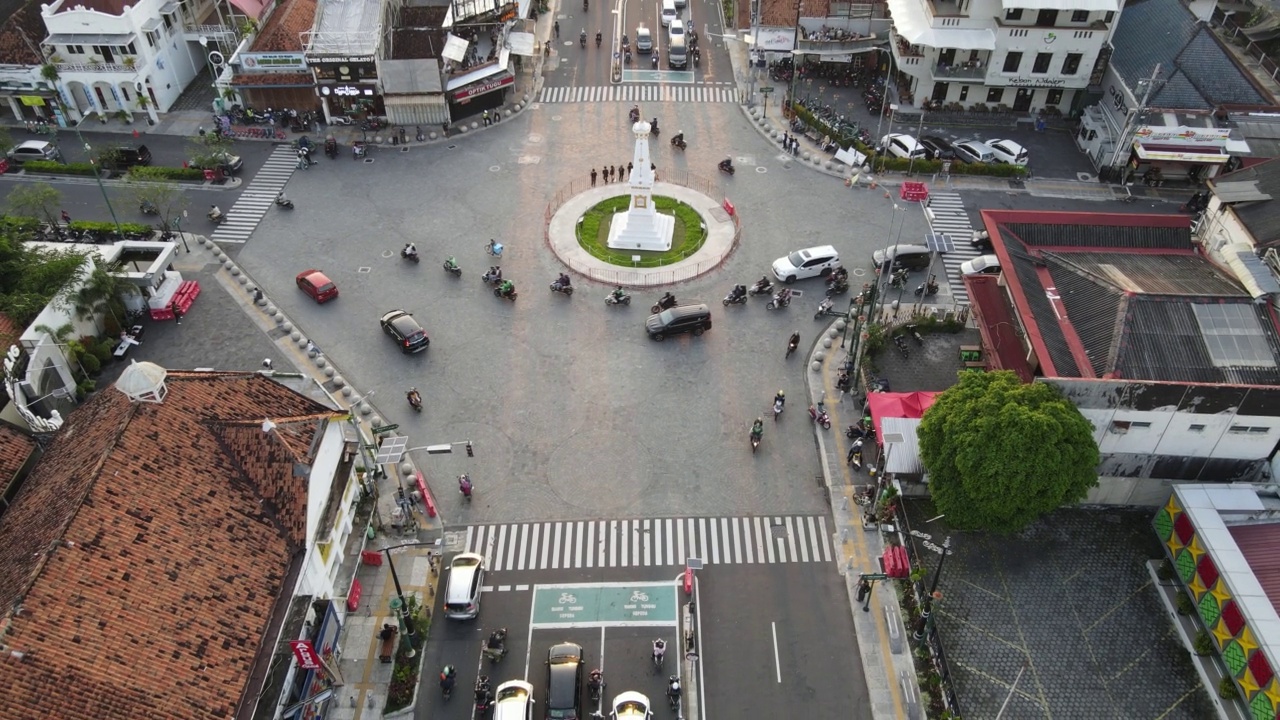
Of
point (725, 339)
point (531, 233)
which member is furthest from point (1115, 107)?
point (531, 233)

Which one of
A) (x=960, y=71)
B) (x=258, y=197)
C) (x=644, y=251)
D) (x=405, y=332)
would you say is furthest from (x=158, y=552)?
(x=960, y=71)

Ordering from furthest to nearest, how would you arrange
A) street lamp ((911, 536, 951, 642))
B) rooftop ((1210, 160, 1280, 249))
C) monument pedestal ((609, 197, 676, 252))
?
monument pedestal ((609, 197, 676, 252)), rooftop ((1210, 160, 1280, 249)), street lamp ((911, 536, 951, 642))

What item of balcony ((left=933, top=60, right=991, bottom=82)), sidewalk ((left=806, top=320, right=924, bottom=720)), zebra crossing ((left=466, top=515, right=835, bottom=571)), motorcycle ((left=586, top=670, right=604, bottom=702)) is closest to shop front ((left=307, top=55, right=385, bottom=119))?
sidewalk ((left=806, top=320, right=924, bottom=720))

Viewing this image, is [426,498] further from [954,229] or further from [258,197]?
[954,229]

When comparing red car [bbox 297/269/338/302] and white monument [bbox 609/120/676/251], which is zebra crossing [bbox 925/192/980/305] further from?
red car [bbox 297/269/338/302]

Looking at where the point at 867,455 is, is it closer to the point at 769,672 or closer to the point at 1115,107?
the point at 769,672

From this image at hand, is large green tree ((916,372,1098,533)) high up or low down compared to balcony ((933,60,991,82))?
down
